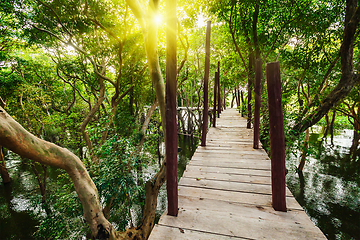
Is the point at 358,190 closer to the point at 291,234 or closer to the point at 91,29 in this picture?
the point at 291,234

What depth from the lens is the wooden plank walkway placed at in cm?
158

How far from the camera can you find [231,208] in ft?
6.48

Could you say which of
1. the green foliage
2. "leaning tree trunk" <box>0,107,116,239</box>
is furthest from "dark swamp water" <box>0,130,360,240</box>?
"leaning tree trunk" <box>0,107,116,239</box>

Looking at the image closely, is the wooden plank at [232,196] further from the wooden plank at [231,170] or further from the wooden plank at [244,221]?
the wooden plank at [231,170]

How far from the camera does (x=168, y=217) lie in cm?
182

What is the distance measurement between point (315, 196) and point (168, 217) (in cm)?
1008

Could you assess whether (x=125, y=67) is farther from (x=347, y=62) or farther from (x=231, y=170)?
(x=347, y=62)

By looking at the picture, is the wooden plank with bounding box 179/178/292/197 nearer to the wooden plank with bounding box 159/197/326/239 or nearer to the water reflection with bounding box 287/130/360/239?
the wooden plank with bounding box 159/197/326/239

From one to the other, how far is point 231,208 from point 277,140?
40.7 inches

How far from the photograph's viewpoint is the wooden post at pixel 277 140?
186 centimetres

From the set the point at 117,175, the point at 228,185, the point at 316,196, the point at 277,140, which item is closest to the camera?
the point at 277,140

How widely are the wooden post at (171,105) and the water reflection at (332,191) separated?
4.57 metres

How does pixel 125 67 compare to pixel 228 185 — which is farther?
pixel 125 67

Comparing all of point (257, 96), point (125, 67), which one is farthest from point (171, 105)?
point (125, 67)
